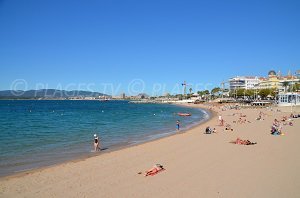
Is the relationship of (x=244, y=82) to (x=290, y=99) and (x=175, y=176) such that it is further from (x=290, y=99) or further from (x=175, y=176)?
(x=175, y=176)

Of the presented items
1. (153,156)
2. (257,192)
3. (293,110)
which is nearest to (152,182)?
(257,192)

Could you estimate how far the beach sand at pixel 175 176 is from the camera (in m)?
10.1

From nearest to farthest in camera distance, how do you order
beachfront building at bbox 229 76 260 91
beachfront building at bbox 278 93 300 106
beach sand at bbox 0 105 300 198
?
beach sand at bbox 0 105 300 198 → beachfront building at bbox 278 93 300 106 → beachfront building at bbox 229 76 260 91

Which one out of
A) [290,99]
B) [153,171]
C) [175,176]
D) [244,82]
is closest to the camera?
[175,176]

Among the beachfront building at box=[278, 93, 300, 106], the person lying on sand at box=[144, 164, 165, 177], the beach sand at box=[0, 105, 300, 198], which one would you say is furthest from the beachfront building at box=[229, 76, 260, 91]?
the person lying on sand at box=[144, 164, 165, 177]

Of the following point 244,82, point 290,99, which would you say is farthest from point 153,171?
point 244,82

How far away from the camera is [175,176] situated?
12.0 metres

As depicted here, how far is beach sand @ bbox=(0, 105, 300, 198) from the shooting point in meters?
10.1

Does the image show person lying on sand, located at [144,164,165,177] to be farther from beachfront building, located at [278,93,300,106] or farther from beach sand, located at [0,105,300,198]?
beachfront building, located at [278,93,300,106]

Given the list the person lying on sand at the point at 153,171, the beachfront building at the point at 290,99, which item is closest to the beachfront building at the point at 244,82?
the beachfront building at the point at 290,99

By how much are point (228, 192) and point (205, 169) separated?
3230 mm

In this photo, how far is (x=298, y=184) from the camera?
10.3 metres

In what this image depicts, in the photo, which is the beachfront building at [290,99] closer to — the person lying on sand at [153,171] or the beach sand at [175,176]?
the beach sand at [175,176]

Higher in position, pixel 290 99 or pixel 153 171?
pixel 290 99
